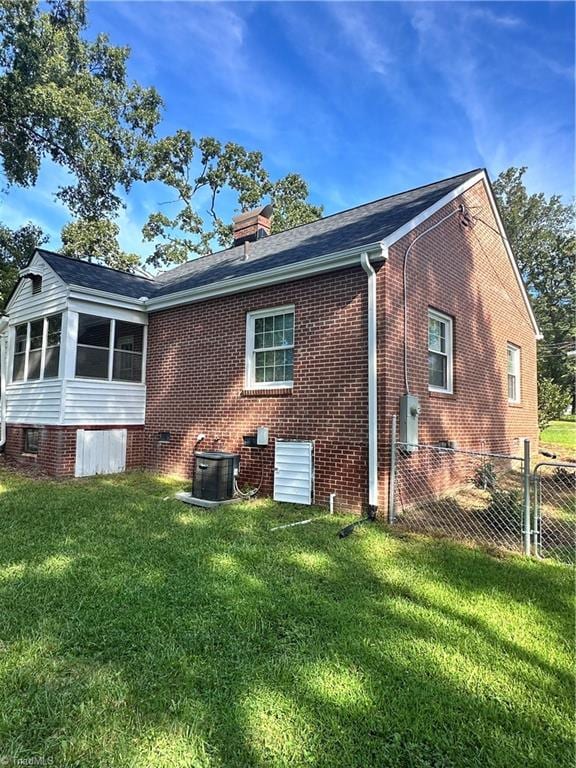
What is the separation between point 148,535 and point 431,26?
30.8 ft

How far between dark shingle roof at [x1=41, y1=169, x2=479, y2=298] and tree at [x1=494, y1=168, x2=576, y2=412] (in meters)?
27.2

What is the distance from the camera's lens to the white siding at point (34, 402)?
880cm

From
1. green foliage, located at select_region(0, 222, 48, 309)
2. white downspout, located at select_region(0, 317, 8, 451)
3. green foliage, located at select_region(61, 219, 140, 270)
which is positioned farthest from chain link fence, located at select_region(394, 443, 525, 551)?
green foliage, located at select_region(61, 219, 140, 270)

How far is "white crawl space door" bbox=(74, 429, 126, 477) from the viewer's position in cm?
870

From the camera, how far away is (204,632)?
9.49ft

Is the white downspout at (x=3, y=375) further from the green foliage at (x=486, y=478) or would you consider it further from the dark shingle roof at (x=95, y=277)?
the green foliage at (x=486, y=478)

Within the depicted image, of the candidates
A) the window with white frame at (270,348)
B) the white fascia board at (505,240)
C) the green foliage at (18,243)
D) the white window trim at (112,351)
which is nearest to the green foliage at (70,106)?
the green foliage at (18,243)

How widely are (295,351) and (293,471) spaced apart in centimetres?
192

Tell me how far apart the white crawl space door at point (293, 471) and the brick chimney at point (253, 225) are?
27.7 feet

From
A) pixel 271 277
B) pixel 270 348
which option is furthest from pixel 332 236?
pixel 270 348

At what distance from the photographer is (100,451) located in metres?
9.00

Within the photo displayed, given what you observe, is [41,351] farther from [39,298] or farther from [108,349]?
[108,349]

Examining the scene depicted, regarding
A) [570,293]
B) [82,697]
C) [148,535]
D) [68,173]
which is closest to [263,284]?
[148,535]

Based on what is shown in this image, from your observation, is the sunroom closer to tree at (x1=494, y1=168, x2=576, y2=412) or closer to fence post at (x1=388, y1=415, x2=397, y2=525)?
fence post at (x1=388, y1=415, x2=397, y2=525)
